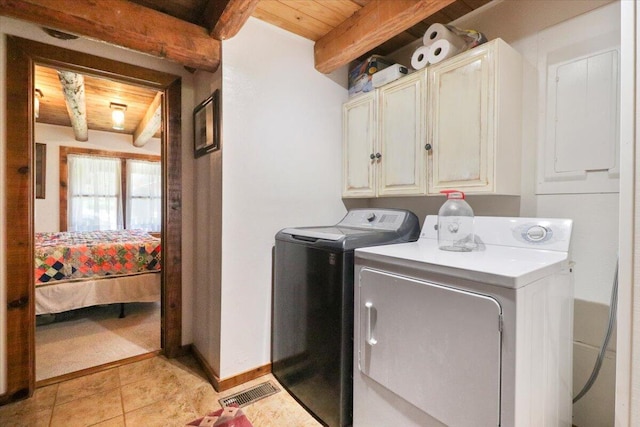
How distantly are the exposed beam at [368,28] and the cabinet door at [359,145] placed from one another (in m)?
0.32

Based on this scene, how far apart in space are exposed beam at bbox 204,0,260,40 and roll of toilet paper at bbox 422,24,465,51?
1.00m

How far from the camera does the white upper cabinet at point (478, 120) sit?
147cm

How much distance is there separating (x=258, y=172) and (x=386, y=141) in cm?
88

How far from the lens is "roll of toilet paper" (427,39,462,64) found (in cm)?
165

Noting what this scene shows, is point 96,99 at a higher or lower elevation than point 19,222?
higher

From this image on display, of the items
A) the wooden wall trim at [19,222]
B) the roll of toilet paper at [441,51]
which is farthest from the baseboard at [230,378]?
the roll of toilet paper at [441,51]

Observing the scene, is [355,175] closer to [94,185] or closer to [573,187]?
[573,187]

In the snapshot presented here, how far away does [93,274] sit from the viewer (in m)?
2.82

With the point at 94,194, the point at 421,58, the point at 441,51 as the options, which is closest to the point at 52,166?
the point at 94,194

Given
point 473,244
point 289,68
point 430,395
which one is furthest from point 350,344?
point 289,68

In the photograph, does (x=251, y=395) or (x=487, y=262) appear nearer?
(x=487, y=262)

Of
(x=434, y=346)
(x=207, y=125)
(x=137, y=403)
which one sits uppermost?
(x=207, y=125)

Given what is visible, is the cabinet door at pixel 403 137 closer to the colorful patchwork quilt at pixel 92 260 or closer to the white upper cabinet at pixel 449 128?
the white upper cabinet at pixel 449 128

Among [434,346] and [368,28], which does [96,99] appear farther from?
[434,346]
